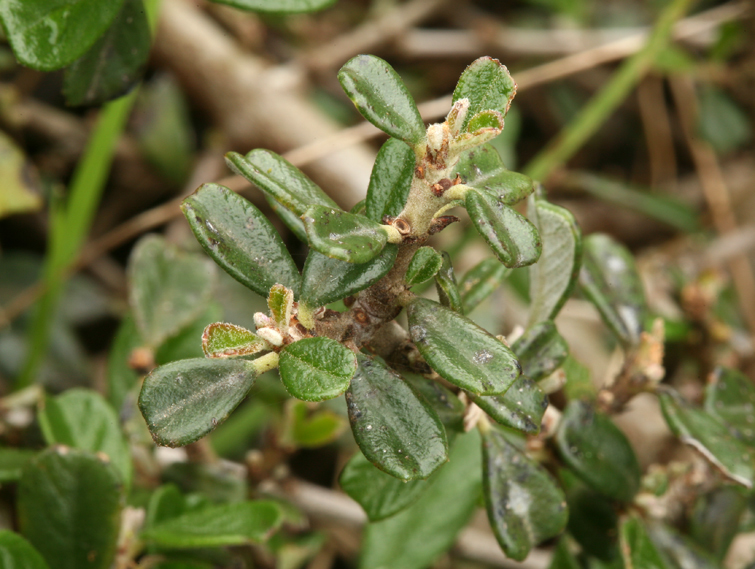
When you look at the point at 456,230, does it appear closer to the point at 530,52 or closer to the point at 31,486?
the point at 530,52

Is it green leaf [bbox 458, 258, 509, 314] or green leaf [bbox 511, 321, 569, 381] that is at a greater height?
green leaf [bbox 458, 258, 509, 314]

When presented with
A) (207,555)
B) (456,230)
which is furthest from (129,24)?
(456,230)

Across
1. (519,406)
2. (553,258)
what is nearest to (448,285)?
(519,406)

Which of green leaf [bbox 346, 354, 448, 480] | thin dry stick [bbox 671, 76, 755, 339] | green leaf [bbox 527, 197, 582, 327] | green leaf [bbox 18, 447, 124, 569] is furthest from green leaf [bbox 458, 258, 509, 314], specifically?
thin dry stick [bbox 671, 76, 755, 339]

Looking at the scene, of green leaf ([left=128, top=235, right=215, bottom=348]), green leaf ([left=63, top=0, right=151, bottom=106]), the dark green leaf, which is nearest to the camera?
the dark green leaf

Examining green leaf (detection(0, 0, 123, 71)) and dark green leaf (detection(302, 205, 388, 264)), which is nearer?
dark green leaf (detection(302, 205, 388, 264))

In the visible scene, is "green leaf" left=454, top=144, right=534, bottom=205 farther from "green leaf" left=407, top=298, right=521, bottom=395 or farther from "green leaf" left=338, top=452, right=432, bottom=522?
"green leaf" left=338, top=452, right=432, bottom=522
